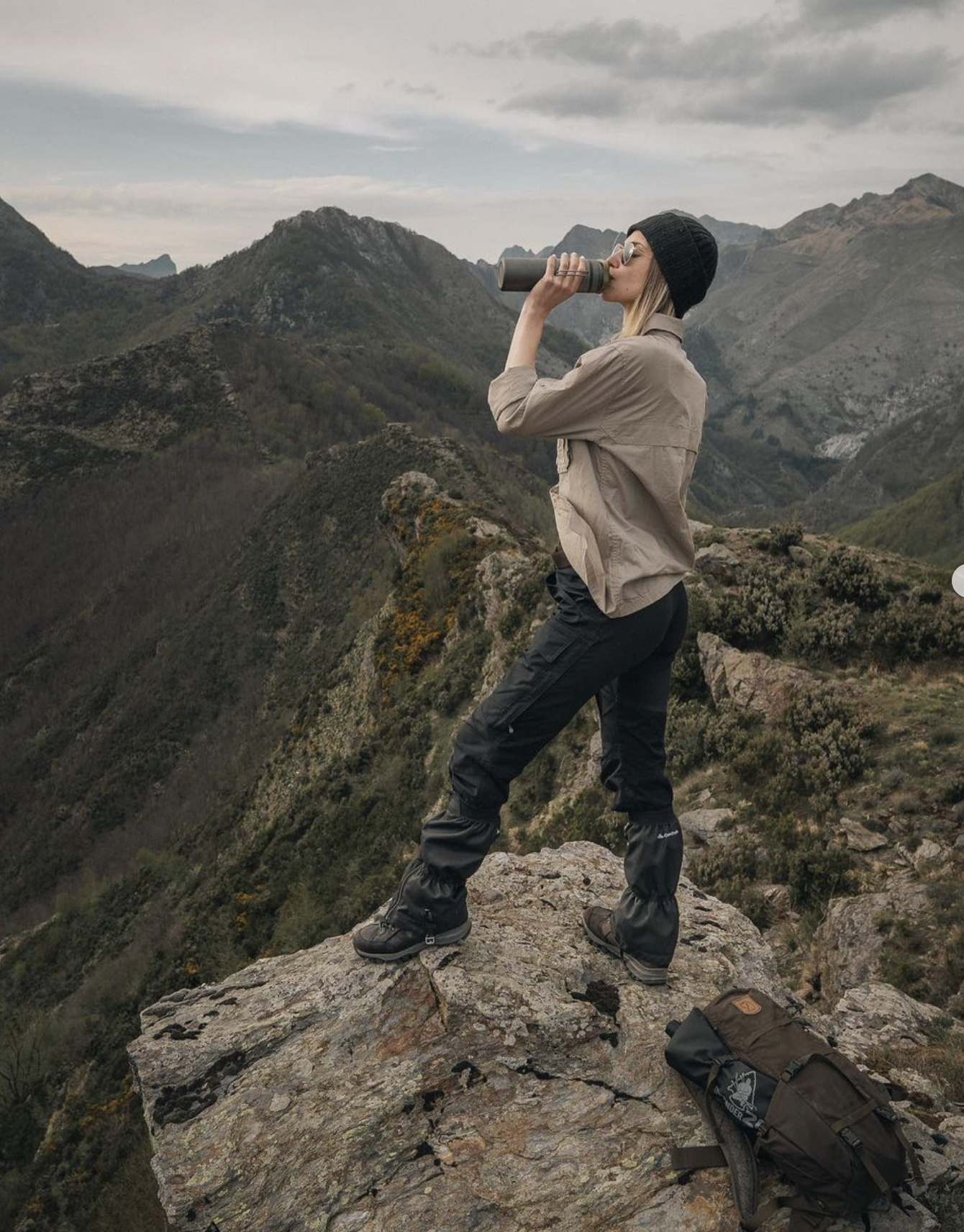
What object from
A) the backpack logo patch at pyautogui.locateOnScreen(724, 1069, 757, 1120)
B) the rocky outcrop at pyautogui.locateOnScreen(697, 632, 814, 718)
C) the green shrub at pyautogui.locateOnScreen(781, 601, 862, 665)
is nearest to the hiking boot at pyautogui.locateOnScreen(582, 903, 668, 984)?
the backpack logo patch at pyautogui.locateOnScreen(724, 1069, 757, 1120)

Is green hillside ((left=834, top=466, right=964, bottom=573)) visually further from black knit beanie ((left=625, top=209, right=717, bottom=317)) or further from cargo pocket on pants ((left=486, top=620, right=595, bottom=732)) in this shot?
cargo pocket on pants ((left=486, top=620, right=595, bottom=732))

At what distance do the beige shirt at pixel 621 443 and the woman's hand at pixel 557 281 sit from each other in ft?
0.91

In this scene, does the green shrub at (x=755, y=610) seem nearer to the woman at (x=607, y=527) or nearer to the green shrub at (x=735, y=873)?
the green shrub at (x=735, y=873)

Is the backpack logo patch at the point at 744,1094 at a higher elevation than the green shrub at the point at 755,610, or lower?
lower

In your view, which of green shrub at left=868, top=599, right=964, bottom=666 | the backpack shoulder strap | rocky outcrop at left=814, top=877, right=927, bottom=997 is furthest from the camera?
green shrub at left=868, top=599, right=964, bottom=666

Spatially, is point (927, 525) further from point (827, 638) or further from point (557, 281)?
point (557, 281)

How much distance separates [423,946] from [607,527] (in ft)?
7.77

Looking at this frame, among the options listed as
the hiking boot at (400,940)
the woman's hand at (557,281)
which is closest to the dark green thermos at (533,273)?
the woman's hand at (557,281)

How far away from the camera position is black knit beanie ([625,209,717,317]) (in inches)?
127

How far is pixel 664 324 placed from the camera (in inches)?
128

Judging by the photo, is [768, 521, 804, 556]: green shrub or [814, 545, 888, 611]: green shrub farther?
[768, 521, 804, 556]: green shrub

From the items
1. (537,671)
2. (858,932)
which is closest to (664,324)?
(537,671)

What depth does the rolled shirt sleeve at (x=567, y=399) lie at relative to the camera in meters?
3.03

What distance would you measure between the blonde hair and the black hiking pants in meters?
1.11
